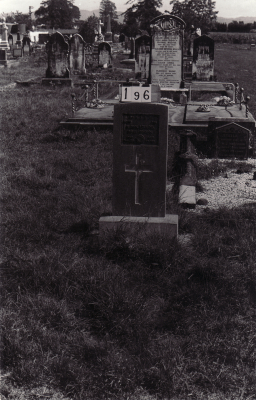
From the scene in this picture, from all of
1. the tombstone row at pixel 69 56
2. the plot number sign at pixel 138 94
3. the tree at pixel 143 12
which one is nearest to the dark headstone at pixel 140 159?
the plot number sign at pixel 138 94

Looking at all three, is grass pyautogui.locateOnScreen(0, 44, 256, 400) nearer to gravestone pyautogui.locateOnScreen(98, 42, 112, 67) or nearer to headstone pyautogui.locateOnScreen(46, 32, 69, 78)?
headstone pyautogui.locateOnScreen(46, 32, 69, 78)

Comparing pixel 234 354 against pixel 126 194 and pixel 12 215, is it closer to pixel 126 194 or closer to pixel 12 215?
pixel 126 194

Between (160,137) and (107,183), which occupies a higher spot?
(160,137)

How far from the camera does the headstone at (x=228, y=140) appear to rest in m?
8.64

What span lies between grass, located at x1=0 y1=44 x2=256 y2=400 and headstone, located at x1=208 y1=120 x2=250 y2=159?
112 inches

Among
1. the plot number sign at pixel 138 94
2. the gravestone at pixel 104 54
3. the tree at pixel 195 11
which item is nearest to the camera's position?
the plot number sign at pixel 138 94

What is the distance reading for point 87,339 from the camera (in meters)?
3.38

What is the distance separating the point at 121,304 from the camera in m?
3.65

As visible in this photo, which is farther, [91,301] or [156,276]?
[156,276]

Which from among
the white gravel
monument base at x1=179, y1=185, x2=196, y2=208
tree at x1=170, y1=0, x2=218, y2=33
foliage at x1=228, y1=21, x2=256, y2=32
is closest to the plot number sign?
monument base at x1=179, y1=185, x2=196, y2=208

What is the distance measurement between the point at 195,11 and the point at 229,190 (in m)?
44.4

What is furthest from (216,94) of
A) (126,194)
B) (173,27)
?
(126,194)

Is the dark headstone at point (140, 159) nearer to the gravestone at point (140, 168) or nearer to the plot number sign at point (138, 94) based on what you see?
the gravestone at point (140, 168)

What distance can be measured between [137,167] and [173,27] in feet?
37.8
